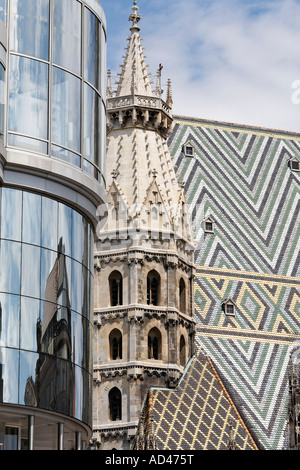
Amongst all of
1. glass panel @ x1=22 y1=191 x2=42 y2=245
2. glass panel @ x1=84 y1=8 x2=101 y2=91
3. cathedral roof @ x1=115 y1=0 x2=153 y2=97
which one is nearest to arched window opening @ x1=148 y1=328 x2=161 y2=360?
cathedral roof @ x1=115 y1=0 x2=153 y2=97

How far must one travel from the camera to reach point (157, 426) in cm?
5028

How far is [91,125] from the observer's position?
3425 centimetres

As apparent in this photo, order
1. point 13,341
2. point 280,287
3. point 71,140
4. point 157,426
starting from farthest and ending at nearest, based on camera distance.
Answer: point 280,287
point 157,426
point 71,140
point 13,341

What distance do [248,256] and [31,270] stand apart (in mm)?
28799

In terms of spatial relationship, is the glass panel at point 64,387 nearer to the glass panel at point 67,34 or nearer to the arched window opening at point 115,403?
the glass panel at point 67,34

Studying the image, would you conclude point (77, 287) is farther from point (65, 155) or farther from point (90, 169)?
point (65, 155)

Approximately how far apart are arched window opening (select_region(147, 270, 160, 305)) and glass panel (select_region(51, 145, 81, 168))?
783 inches

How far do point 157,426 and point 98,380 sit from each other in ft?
9.55

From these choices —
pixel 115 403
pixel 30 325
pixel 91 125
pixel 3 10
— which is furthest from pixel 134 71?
pixel 30 325

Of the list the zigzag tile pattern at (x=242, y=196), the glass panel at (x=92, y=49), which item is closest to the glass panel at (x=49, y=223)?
the glass panel at (x=92, y=49)

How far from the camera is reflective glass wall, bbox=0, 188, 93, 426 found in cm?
3092

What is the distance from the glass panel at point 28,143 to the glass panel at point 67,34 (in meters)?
1.91
